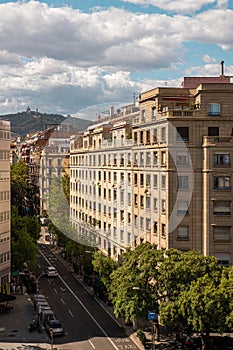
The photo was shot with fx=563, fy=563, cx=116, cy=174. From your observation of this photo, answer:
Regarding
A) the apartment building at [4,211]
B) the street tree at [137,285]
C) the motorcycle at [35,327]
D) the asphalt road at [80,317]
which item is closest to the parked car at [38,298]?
the asphalt road at [80,317]

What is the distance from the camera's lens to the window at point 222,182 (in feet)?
128

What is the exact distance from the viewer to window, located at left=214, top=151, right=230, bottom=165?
128ft

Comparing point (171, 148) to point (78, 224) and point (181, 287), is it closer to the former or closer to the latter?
point (181, 287)

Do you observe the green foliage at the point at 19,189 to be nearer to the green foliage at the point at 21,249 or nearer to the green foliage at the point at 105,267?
the green foliage at the point at 21,249

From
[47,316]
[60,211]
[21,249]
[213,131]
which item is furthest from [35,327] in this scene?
[60,211]

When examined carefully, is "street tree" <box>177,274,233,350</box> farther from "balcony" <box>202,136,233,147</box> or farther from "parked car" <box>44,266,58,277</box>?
"parked car" <box>44,266,58,277</box>

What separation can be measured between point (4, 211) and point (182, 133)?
1770cm

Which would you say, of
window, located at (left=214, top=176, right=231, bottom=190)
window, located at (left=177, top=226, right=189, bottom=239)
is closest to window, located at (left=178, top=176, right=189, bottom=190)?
window, located at (left=214, top=176, right=231, bottom=190)

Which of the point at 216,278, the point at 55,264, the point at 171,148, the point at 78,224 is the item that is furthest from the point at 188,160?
the point at 55,264

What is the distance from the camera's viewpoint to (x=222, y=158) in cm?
3916

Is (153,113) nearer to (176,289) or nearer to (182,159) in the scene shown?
(182,159)

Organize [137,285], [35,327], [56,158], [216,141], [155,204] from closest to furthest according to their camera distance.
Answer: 1. [137,285]
2. [35,327]
3. [216,141]
4. [155,204]
5. [56,158]

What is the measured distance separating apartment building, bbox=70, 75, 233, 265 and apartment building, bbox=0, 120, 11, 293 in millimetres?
9630

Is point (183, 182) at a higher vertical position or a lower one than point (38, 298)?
higher
